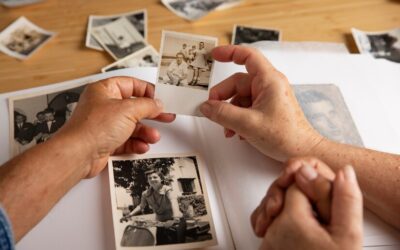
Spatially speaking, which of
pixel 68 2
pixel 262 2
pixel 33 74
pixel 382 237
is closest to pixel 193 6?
pixel 262 2

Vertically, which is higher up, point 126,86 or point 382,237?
point 126,86

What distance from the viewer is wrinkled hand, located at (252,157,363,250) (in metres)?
0.53

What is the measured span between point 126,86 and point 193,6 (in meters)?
0.44

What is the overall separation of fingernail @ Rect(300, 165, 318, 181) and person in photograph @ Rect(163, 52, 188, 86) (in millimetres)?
333

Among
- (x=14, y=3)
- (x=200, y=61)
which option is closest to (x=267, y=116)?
(x=200, y=61)

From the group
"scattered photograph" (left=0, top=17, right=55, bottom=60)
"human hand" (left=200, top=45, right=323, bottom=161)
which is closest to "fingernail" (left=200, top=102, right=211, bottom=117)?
"human hand" (left=200, top=45, right=323, bottom=161)

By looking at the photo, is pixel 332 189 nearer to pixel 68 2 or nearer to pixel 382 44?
pixel 382 44

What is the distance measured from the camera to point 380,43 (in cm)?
113

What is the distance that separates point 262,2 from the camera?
4.00ft

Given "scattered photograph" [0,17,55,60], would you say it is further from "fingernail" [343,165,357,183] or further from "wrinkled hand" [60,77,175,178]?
"fingernail" [343,165,357,183]

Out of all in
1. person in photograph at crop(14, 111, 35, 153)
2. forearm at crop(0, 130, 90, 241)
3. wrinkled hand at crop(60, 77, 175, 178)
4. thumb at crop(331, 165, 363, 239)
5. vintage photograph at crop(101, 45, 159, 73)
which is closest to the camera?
thumb at crop(331, 165, 363, 239)

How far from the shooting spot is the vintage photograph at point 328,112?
870 mm

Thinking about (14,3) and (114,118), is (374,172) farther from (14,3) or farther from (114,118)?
(14,3)

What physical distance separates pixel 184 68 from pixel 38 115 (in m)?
0.34
